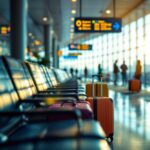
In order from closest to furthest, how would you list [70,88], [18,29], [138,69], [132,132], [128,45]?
[70,88]
[132,132]
[18,29]
[138,69]
[128,45]

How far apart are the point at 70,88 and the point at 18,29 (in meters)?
5.97

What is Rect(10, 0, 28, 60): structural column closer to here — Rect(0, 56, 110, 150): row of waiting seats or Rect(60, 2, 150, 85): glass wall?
Rect(0, 56, 110, 150): row of waiting seats

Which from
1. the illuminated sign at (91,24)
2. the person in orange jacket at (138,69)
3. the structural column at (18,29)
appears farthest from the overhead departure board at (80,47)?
the structural column at (18,29)

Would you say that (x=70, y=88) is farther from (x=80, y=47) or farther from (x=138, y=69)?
(x=80, y=47)

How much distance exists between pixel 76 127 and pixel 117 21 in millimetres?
12455

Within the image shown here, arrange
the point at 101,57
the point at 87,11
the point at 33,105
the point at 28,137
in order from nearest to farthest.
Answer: the point at 28,137, the point at 33,105, the point at 87,11, the point at 101,57

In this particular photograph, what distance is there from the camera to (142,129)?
5.15 m

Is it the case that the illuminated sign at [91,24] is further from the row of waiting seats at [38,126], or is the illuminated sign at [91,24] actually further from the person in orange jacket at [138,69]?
the row of waiting seats at [38,126]

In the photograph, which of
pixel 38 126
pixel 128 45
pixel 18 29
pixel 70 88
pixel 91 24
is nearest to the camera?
pixel 38 126

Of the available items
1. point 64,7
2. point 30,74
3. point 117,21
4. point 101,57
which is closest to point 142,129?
point 30,74

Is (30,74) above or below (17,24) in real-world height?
below

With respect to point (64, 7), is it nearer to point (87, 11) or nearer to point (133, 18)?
point (87, 11)

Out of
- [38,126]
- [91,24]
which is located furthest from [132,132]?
[91,24]

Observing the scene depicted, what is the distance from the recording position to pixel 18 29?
32.2ft
